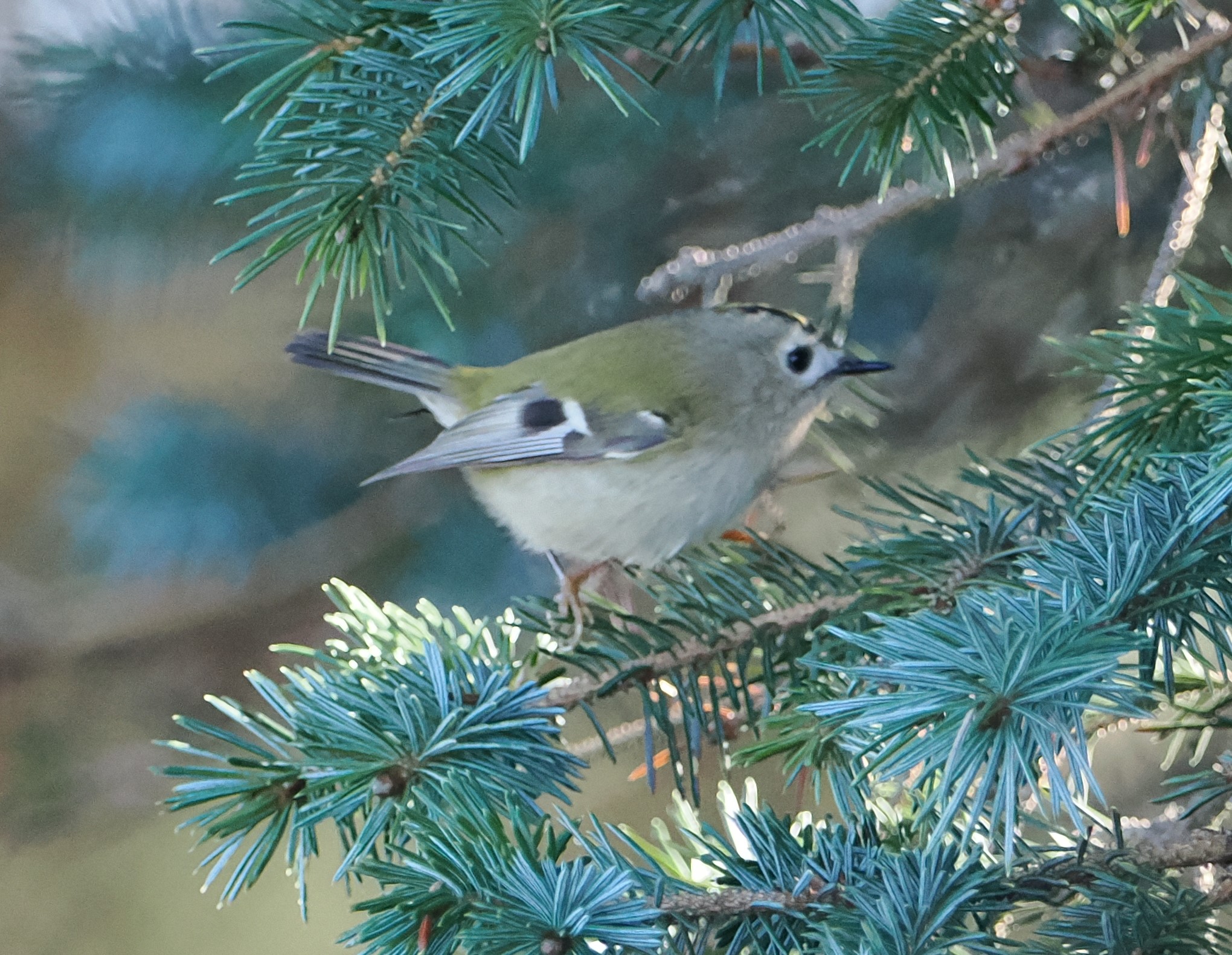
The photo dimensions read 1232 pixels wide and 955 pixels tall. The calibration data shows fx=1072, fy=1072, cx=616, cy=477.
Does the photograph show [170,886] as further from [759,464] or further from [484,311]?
[759,464]

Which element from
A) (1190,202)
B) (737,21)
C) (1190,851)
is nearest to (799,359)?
(1190,202)

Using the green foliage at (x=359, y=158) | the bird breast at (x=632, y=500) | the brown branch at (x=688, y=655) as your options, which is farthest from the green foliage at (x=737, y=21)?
the bird breast at (x=632, y=500)

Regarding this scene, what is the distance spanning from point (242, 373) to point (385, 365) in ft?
1.18

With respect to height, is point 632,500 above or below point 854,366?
below

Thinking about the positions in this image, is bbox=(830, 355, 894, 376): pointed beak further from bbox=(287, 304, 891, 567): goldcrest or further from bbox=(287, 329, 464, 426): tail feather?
bbox=(287, 329, 464, 426): tail feather

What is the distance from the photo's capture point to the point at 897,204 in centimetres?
68

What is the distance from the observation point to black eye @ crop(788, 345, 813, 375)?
2.64 ft

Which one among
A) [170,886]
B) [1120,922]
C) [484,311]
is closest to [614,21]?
[1120,922]

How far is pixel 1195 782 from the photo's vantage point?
0.38 m

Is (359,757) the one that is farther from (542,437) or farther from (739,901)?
(542,437)

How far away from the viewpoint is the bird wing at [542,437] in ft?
2.59

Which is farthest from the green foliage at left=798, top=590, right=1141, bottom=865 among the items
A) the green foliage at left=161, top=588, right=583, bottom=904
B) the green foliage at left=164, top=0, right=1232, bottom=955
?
the green foliage at left=161, top=588, right=583, bottom=904

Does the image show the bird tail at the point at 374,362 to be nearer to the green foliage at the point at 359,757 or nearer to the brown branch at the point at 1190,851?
the green foliage at the point at 359,757

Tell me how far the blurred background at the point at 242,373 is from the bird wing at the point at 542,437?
0.58 feet
